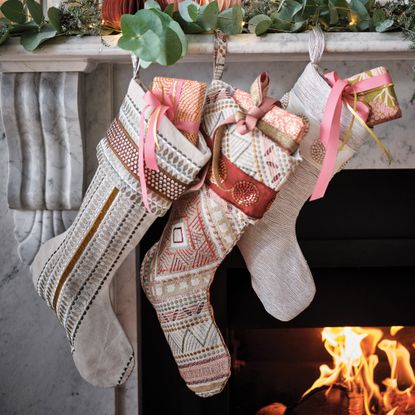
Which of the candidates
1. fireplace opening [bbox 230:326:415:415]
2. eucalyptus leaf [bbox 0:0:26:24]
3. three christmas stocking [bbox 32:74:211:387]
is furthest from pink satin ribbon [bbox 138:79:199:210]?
fireplace opening [bbox 230:326:415:415]

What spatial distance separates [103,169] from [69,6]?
1.14 ft

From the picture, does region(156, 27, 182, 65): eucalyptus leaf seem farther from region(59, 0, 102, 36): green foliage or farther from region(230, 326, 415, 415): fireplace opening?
region(230, 326, 415, 415): fireplace opening

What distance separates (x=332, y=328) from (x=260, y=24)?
0.86 m

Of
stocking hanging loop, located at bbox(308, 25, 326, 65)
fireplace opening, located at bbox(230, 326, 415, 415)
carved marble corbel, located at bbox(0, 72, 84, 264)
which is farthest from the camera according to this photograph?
fireplace opening, located at bbox(230, 326, 415, 415)

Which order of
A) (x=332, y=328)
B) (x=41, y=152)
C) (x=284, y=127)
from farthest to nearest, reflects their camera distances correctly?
(x=332, y=328) < (x=41, y=152) < (x=284, y=127)

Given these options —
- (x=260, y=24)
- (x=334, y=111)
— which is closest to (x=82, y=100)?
(x=260, y=24)

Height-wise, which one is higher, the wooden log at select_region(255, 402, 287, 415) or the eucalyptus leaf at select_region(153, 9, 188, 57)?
the eucalyptus leaf at select_region(153, 9, 188, 57)

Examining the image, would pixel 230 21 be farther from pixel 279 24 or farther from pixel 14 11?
pixel 14 11

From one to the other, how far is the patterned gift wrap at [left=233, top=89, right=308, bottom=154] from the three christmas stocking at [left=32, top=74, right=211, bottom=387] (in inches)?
4.7

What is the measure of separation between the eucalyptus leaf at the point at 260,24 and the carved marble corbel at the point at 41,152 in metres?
0.38

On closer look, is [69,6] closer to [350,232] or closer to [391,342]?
[350,232]

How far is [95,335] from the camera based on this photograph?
1.30 meters

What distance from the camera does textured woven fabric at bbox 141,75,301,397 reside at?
3.68 feet

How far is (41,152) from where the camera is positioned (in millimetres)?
1387
